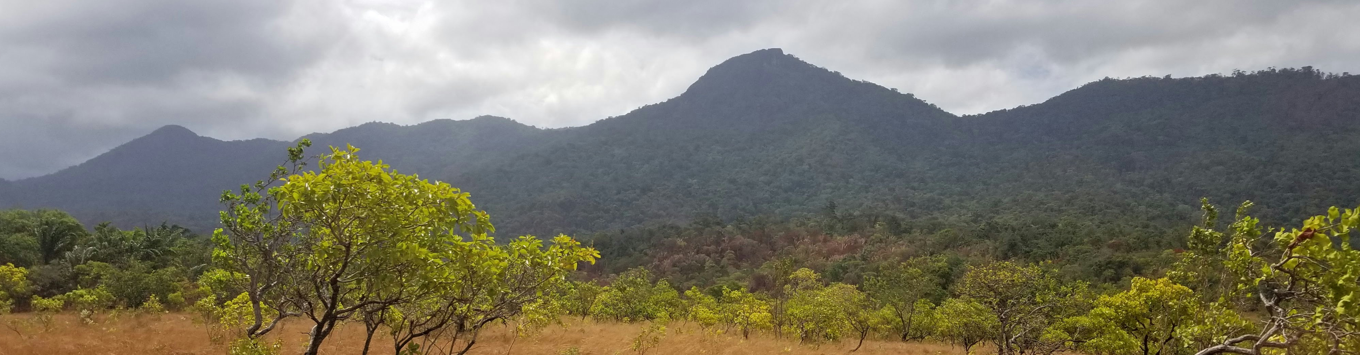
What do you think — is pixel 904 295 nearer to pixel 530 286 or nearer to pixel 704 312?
pixel 704 312

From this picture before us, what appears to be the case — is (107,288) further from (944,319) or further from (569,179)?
(569,179)

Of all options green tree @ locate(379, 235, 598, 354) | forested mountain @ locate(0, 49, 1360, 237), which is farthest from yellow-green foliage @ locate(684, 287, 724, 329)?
forested mountain @ locate(0, 49, 1360, 237)

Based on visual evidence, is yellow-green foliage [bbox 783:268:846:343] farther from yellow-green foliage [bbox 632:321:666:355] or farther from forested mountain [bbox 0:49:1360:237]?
forested mountain [bbox 0:49:1360:237]

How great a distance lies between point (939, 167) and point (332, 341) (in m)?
150

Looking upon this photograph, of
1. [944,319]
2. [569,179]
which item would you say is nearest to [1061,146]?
[569,179]

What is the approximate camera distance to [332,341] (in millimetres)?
18172

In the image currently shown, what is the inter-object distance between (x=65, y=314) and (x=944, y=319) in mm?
33236

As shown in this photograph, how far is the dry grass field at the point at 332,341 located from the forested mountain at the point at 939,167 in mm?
63130

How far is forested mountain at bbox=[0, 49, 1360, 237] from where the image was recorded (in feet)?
327

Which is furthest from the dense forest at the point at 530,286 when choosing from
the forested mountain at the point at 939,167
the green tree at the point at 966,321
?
the forested mountain at the point at 939,167

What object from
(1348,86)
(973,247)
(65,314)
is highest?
(1348,86)

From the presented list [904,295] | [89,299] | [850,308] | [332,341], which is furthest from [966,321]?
[89,299]

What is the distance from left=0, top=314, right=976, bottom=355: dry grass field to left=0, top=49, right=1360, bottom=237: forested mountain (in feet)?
207

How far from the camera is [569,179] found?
161m
